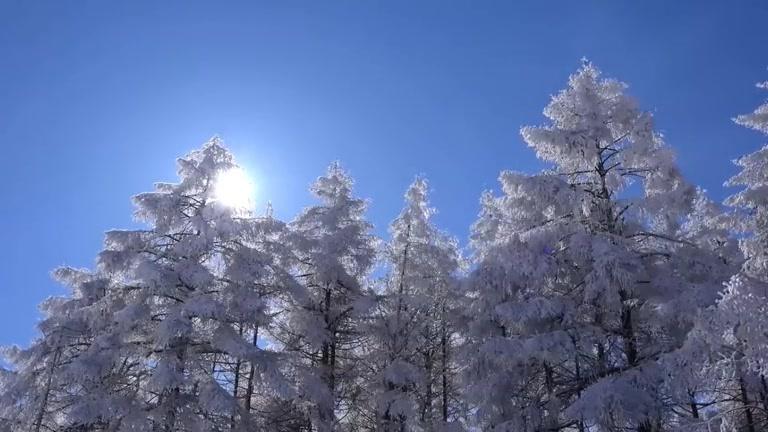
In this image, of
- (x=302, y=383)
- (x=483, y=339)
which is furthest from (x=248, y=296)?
(x=483, y=339)

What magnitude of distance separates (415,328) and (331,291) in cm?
287

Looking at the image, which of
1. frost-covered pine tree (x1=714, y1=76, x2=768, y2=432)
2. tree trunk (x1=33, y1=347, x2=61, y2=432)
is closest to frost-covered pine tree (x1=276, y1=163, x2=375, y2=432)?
tree trunk (x1=33, y1=347, x2=61, y2=432)

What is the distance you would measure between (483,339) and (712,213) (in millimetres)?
10889

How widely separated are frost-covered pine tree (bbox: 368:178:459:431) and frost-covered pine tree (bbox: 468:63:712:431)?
2882mm

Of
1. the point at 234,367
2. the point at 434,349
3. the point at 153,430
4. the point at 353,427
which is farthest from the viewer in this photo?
the point at 434,349

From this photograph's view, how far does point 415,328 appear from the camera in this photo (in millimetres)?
19000

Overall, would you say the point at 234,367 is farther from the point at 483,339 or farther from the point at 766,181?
the point at 766,181

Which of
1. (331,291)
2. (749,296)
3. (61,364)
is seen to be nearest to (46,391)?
(61,364)

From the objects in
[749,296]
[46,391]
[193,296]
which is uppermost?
[193,296]

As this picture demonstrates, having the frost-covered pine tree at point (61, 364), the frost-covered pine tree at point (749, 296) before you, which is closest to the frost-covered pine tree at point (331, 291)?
the frost-covered pine tree at point (61, 364)

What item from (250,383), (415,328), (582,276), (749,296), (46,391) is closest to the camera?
(749,296)

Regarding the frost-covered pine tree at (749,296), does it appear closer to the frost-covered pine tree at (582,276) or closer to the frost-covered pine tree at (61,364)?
the frost-covered pine tree at (582,276)

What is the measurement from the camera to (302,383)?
16.0m

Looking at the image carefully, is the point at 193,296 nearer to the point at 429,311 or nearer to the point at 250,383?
the point at 250,383
